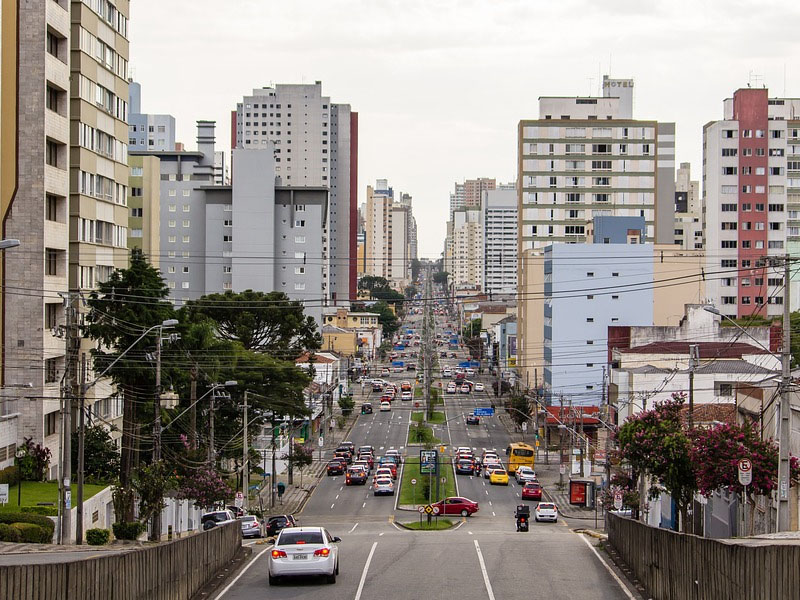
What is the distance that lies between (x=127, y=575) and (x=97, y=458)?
3656 cm

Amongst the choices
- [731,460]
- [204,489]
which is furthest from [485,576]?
[204,489]

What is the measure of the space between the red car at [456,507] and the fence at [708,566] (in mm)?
35249

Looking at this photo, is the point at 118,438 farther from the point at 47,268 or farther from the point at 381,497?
the point at 381,497

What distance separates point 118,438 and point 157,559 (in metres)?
44.4

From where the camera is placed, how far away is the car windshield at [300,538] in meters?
25.1

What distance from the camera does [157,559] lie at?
19.8 meters

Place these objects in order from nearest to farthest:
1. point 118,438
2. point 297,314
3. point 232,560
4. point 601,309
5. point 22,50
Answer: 1. point 232,560
2. point 22,50
3. point 118,438
4. point 297,314
5. point 601,309

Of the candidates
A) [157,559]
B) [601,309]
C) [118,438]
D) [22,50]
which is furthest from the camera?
[601,309]

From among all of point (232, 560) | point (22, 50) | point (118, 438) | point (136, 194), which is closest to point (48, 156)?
point (22, 50)

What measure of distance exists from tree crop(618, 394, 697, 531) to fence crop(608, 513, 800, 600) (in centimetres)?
343

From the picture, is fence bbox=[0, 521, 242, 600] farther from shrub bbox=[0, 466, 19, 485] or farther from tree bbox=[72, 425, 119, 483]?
tree bbox=[72, 425, 119, 483]

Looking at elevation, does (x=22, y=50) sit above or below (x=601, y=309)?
above

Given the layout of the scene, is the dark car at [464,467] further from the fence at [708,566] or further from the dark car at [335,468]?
the fence at [708,566]

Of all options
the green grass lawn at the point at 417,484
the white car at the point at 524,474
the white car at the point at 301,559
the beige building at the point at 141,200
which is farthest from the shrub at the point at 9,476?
the beige building at the point at 141,200
